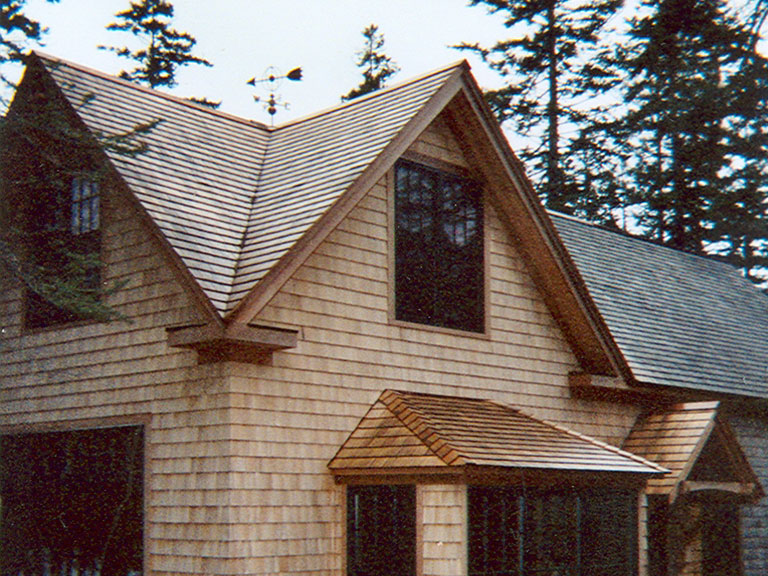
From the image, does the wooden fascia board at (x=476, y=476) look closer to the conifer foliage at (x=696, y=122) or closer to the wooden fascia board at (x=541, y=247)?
the wooden fascia board at (x=541, y=247)

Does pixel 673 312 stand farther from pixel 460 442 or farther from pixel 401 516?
pixel 401 516

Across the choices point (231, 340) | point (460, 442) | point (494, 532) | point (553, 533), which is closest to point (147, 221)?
point (231, 340)

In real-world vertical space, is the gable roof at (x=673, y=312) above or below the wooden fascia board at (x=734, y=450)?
above

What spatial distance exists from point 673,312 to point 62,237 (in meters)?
11.6

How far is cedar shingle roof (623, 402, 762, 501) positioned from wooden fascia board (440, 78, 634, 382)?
4.01ft

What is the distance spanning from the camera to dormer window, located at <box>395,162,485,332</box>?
1364cm

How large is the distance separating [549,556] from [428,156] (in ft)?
16.9

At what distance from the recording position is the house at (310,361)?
37.7 feet

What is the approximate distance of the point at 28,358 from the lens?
13891 mm

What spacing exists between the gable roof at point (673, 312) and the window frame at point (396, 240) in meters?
2.70

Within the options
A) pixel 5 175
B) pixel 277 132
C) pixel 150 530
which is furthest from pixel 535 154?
pixel 150 530

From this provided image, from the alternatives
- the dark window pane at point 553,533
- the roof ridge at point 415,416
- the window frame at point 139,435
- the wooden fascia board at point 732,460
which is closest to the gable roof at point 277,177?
the wooden fascia board at point 732,460

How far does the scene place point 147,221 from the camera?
38.8 ft

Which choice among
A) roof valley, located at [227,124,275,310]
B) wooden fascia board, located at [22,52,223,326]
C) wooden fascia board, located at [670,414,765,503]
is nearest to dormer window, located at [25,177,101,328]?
wooden fascia board, located at [22,52,223,326]
